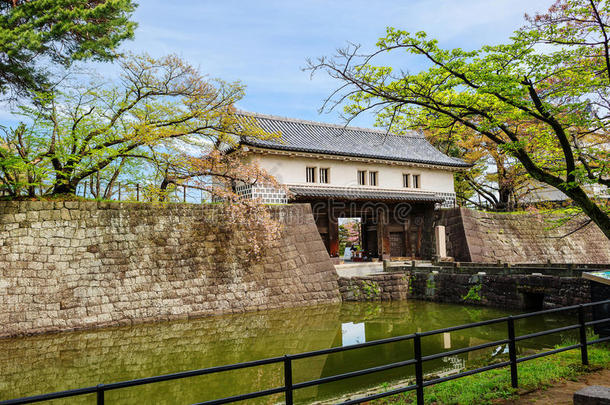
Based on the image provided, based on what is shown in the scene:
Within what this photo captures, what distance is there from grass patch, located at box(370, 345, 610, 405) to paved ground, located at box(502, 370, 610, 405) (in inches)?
4.0

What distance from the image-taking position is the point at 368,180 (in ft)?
70.6

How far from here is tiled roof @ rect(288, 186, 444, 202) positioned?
61.7 ft

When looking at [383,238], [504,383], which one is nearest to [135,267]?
[504,383]

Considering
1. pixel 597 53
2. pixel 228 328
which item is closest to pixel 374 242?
pixel 228 328

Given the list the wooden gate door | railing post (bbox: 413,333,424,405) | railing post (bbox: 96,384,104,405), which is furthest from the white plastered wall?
railing post (bbox: 96,384,104,405)

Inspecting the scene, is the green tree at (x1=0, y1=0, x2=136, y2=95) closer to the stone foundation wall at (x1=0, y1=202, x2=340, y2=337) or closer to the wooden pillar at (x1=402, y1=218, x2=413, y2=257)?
the stone foundation wall at (x1=0, y1=202, x2=340, y2=337)

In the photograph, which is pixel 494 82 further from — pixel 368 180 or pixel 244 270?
pixel 368 180

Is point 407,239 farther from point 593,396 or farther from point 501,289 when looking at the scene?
point 593,396

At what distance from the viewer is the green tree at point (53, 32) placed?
32.0 feet

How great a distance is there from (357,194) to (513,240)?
10529 mm

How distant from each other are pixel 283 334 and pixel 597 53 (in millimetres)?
9253

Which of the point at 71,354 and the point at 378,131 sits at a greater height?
the point at 378,131

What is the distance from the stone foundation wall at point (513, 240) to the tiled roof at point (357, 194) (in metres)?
1.98

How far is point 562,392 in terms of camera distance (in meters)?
4.43
